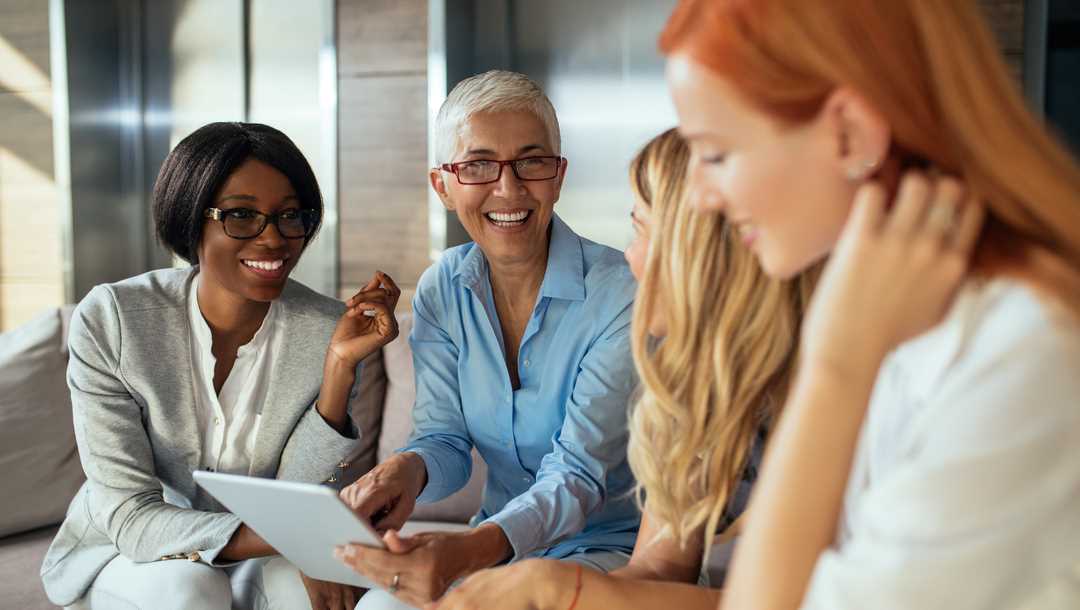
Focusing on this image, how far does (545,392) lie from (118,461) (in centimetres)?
76

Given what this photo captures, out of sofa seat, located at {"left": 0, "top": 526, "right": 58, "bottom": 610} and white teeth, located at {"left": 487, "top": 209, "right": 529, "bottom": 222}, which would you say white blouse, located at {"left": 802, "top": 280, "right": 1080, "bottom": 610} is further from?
sofa seat, located at {"left": 0, "top": 526, "right": 58, "bottom": 610}

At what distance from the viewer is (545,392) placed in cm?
181

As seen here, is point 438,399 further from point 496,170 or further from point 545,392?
point 496,170

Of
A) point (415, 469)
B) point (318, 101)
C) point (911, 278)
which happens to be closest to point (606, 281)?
point (415, 469)

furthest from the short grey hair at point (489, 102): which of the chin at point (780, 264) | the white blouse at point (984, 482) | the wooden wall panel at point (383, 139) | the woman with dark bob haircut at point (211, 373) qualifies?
the wooden wall panel at point (383, 139)

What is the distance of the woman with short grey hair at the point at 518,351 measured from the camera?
67.4 inches

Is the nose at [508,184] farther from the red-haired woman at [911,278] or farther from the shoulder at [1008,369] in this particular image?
the shoulder at [1008,369]

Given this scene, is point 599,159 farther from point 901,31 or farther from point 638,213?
point 901,31

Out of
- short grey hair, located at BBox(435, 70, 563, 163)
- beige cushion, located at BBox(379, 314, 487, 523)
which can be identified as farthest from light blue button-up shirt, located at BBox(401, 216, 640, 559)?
beige cushion, located at BBox(379, 314, 487, 523)

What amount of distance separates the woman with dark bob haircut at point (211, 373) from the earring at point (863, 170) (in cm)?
119

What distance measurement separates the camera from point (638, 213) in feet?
4.69

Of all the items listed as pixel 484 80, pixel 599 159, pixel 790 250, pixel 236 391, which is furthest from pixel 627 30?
pixel 790 250

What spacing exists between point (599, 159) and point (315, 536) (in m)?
2.63

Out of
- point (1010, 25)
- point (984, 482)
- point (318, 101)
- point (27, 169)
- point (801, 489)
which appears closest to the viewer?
point (984, 482)
